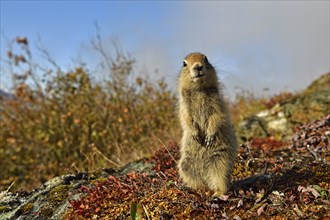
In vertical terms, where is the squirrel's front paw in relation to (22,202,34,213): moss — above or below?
above

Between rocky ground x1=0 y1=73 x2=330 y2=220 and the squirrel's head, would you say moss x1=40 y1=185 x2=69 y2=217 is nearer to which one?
rocky ground x1=0 y1=73 x2=330 y2=220

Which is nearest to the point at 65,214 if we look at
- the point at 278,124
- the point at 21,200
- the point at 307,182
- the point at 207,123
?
the point at 21,200

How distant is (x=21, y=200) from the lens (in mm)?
5871

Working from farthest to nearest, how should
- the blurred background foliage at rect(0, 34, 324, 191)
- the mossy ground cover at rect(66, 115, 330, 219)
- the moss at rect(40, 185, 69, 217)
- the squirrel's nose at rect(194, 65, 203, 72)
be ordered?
1. the blurred background foliage at rect(0, 34, 324, 191)
2. the moss at rect(40, 185, 69, 217)
3. the squirrel's nose at rect(194, 65, 203, 72)
4. the mossy ground cover at rect(66, 115, 330, 219)

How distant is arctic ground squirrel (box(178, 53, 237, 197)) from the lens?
4641 mm

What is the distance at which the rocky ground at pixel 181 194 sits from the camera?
4250 millimetres

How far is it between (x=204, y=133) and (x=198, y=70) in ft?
2.43

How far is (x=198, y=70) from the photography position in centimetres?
474

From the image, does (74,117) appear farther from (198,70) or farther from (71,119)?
(198,70)

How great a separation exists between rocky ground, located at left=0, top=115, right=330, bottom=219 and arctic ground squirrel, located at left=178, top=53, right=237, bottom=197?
0.20 m

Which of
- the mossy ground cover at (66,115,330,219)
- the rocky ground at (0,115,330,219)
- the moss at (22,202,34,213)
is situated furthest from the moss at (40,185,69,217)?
the mossy ground cover at (66,115,330,219)

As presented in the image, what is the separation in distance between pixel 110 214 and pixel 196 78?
185 cm

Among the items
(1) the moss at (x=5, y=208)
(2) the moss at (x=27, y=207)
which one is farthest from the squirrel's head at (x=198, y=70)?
(1) the moss at (x=5, y=208)

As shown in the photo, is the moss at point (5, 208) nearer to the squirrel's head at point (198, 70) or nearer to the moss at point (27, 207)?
the moss at point (27, 207)
